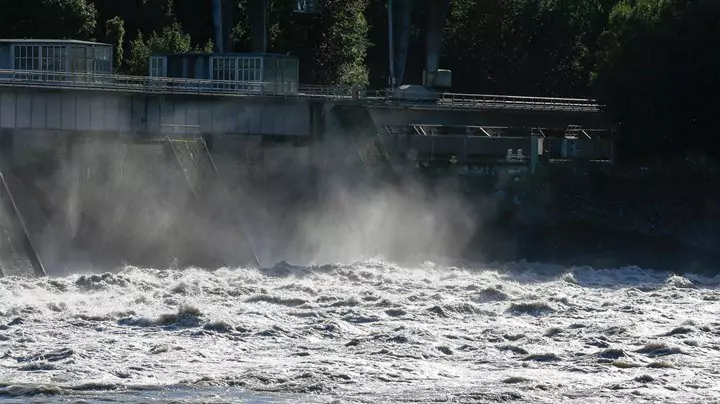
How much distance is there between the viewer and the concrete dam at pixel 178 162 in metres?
77.9

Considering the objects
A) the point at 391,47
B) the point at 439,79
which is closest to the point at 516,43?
the point at 391,47

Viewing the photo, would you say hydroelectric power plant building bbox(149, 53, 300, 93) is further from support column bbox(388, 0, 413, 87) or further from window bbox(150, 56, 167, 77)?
support column bbox(388, 0, 413, 87)

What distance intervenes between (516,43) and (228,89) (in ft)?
145

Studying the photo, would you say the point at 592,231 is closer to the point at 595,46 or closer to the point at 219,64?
the point at 219,64

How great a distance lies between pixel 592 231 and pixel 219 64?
23.1 metres

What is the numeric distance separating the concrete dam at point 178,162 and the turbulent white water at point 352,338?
4.82 meters

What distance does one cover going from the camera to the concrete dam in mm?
77938

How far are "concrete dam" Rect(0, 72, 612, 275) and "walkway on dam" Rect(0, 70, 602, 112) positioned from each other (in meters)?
0.17

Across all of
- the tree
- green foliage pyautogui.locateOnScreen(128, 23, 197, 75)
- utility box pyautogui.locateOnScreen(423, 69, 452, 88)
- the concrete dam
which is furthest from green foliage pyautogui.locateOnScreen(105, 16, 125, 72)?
the concrete dam

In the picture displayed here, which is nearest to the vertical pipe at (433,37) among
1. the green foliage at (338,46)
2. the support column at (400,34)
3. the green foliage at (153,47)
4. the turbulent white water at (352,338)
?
the support column at (400,34)

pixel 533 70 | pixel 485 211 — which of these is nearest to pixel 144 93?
pixel 485 211

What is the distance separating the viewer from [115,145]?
3194 inches

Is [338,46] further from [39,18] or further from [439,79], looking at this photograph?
[39,18]

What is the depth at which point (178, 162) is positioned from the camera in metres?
81.6
